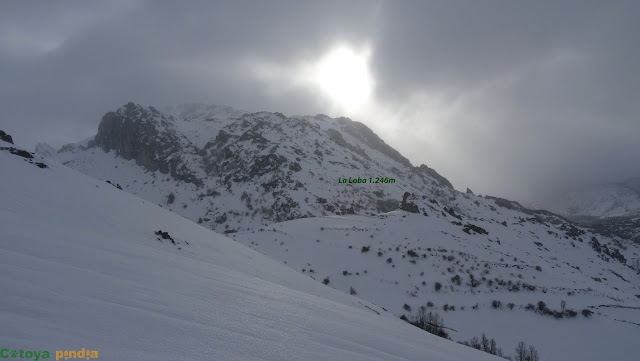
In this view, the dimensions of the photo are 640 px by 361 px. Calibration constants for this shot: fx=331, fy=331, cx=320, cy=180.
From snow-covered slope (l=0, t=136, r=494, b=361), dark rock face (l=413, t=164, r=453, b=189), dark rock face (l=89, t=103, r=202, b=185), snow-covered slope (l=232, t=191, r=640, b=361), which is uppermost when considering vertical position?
dark rock face (l=413, t=164, r=453, b=189)

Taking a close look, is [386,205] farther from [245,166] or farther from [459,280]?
[459,280]

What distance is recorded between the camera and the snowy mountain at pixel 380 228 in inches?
1166

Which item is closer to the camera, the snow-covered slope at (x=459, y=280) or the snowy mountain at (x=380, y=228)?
the snow-covered slope at (x=459, y=280)

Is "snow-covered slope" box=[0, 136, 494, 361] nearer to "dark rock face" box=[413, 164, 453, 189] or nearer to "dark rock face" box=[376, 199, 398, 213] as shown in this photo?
"dark rock face" box=[376, 199, 398, 213]

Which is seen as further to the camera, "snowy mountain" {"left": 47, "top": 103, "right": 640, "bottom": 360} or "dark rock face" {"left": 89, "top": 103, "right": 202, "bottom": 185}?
"dark rock face" {"left": 89, "top": 103, "right": 202, "bottom": 185}

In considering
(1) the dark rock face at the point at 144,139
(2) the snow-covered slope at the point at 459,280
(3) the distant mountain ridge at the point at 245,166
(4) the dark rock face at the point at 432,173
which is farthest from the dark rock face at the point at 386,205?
(4) the dark rock face at the point at 432,173

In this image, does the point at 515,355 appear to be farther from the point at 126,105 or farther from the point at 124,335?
the point at 126,105

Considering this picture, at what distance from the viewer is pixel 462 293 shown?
3428 cm

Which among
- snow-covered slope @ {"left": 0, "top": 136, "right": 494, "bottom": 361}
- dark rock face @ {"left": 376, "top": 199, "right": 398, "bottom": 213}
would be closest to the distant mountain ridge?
dark rock face @ {"left": 376, "top": 199, "right": 398, "bottom": 213}

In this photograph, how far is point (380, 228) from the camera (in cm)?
5353

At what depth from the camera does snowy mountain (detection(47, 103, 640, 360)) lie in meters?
29.6

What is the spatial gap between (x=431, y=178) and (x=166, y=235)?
169275 millimetres

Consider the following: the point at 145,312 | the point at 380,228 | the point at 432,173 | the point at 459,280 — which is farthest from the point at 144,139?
the point at 145,312

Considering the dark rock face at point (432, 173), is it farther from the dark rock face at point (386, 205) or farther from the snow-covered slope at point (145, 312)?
the snow-covered slope at point (145, 312)
